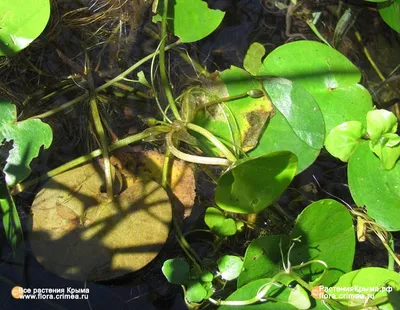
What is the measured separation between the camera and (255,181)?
123cm

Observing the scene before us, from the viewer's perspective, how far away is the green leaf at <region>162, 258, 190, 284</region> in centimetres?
131

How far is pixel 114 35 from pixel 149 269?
0.88 meters

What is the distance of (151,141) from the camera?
1.56 metres

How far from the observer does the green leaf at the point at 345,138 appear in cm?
145

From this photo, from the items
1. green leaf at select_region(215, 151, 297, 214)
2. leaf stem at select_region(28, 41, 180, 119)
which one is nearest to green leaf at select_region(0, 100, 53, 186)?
leaf stem at select_region(28, 41, 180, 119)

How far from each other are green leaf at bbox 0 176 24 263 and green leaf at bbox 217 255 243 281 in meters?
0.60

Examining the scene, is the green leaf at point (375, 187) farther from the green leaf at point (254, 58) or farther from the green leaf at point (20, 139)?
Answer: the green leaf at point (20, 139)

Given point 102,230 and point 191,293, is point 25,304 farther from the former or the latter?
point 191,293

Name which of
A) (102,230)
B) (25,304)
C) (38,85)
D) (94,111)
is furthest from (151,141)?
(25,304)

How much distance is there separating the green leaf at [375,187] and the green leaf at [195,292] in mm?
532

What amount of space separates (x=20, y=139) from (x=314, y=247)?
909 millimetres

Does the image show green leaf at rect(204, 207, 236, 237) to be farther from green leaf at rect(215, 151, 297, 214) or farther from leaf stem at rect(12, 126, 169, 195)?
leaf stem at rect(12, 126, 169, 195)

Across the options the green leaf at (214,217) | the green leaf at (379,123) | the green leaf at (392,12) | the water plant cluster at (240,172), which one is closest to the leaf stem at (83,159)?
the water plant cluster at (240,172)

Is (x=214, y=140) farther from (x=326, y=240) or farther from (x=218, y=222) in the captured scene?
(x=326, y=240)
